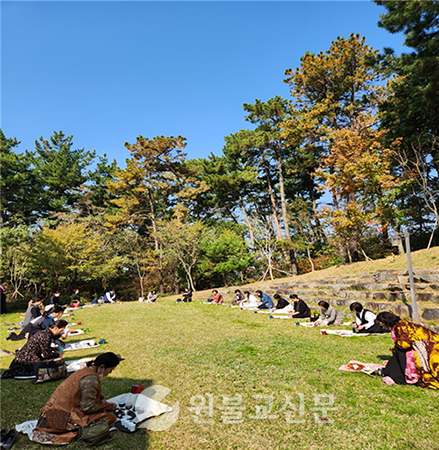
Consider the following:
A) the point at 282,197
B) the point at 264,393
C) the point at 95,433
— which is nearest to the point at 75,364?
the point at 95,433

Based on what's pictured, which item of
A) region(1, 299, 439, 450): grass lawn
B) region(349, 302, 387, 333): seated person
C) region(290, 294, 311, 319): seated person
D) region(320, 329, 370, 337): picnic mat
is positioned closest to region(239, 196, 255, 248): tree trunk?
region(290, 294, 311, 319): seated person

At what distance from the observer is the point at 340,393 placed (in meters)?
3.99

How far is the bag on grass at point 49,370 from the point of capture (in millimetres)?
4793

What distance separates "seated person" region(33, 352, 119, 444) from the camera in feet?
10.3

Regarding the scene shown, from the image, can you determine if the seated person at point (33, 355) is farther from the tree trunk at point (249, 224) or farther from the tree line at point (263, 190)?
the tree trunk at point (249, 224)

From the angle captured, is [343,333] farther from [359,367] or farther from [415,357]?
[415,357]

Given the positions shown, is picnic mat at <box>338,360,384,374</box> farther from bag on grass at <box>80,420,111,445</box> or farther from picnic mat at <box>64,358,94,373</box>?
picnic mat at <box>64,358,94,373</box>

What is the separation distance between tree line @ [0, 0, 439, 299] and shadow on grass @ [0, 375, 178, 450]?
12.7 metres

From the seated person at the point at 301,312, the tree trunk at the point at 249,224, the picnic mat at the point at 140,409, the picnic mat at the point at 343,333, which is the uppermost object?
the tree trunk at the point at 249,224

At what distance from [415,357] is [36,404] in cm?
531

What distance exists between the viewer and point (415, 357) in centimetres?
420

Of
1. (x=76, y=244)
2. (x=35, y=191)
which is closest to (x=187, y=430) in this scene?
(x=76, y=244)

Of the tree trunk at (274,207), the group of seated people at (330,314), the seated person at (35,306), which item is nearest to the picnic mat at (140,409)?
the seated person at (35,306)

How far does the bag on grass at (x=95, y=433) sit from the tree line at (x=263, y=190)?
520 inches
